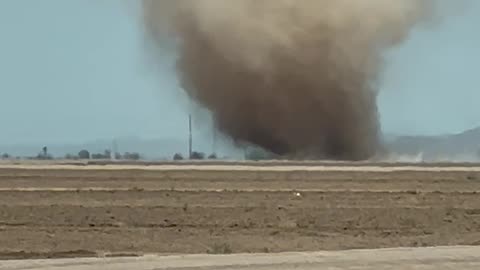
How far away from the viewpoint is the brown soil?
24.1 metres

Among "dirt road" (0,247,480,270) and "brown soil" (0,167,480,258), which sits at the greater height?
"brown soil" (0,167,480,258)

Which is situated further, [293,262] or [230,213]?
[230,213]

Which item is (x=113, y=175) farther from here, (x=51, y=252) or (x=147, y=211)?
(x=51, y=252)

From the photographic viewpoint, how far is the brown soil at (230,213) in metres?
24.1

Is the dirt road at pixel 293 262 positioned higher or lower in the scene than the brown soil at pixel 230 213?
lower

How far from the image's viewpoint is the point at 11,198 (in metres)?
36.8

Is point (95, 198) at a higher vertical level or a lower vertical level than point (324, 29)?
lower

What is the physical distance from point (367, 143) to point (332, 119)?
454 cm

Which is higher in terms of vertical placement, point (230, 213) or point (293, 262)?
point (230, 213)

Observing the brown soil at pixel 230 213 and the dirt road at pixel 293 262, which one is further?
the brown soil at pixel 230 213

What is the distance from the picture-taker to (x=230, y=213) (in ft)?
103

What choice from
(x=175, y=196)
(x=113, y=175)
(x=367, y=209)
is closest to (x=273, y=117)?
(x=113, y=175)

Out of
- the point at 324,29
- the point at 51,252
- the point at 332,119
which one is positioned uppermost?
the point at 324,29

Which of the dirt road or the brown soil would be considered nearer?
the dirt road
